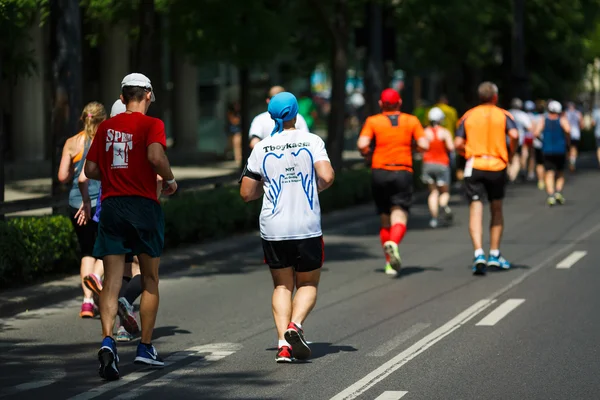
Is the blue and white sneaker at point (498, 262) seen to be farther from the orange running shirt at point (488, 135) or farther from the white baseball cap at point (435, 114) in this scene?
the white baseball cap at point (435, 114)

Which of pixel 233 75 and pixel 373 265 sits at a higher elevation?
pixel 233 75

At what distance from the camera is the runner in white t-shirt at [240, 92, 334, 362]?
8742 mm

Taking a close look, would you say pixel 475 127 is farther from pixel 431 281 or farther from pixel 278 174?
pixel 278 174

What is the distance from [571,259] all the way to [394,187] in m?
2.47

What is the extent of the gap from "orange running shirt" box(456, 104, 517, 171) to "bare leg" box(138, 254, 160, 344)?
235 inches

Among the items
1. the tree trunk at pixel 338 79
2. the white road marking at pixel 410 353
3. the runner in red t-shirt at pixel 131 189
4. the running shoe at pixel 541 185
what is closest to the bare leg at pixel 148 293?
the runner in red t-shirt at pixel 131 189

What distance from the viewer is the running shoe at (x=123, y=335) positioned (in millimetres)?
9953

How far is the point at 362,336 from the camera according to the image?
9.98 metres

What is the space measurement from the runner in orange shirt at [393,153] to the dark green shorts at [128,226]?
5.33 m

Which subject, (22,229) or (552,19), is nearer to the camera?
(22,229)

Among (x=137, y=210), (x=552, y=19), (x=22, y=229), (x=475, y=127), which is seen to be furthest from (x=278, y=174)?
(x=552, y=19)

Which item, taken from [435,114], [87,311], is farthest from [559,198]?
[87,311]

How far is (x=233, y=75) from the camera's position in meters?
43.0

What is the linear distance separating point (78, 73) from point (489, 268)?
4.72 m
